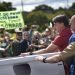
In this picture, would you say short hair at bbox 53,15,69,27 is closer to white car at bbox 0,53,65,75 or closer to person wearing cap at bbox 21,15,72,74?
person wearing cap at bbox 21,15,72,74

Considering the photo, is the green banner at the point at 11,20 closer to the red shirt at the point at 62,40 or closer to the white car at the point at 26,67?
the red shirt at the point at 62,40

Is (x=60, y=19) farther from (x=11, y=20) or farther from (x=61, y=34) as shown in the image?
(x=11, y=20)

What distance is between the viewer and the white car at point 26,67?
4.79 metres

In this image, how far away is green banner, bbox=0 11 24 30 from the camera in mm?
14742

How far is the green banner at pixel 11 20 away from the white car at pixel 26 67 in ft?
31.6

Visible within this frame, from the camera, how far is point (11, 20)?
15.0 m

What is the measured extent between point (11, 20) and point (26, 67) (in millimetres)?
10235

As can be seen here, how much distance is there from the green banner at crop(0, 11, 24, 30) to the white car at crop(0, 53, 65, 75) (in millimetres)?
9618

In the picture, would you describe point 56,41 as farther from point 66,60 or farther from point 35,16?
point 35,16

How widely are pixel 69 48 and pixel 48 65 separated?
3.10ft

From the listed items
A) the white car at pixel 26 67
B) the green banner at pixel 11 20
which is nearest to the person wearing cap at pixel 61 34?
the white car at pixel 26 67

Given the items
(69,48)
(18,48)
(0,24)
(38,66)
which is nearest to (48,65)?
(38,66)

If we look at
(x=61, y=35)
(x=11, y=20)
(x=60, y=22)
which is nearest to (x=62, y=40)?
(x=61, y=35)

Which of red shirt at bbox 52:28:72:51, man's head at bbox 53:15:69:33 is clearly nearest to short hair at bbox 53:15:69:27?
man's head at bbox 53:15:69:33
